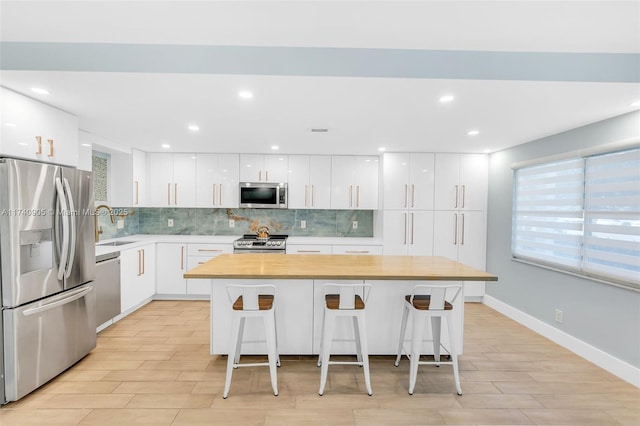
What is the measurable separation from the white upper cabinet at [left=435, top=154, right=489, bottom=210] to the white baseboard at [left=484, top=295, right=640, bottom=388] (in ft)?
5.05

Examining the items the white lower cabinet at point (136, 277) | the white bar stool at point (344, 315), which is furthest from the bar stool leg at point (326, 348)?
the white lower cabinet at point (136, 277)

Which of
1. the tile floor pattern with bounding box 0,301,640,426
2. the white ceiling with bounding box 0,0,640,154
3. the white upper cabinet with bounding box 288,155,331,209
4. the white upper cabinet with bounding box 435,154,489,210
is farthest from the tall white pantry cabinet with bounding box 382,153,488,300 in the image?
the tile floor pattern with bounding box 0,301,640,426

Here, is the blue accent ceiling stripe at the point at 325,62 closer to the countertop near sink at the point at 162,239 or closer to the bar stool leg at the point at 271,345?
the bar stool leg at the point at 271,345

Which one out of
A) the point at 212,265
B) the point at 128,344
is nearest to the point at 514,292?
the point at 212,265

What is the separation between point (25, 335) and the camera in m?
2.14

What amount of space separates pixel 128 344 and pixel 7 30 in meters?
2.76

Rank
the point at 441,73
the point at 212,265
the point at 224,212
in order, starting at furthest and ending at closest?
1. the point at 224,212
2. the point at 212,265
3. the point at 441,73

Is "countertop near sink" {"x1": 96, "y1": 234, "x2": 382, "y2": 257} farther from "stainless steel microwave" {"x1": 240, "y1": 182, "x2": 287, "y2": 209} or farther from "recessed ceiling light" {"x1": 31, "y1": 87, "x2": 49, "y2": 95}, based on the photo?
"recessed ceiling light" {"x1": 31, "y1": 87, "x2": 49, "y2": 95}

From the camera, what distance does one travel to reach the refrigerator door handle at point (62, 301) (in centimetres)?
217

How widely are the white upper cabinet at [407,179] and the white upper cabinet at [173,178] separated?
3.09m

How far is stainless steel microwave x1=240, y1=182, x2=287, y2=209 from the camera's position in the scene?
4.70 metres

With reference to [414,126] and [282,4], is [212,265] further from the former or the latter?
[414,126]

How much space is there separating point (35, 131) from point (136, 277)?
2190 millimetres

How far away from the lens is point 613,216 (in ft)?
8.76
